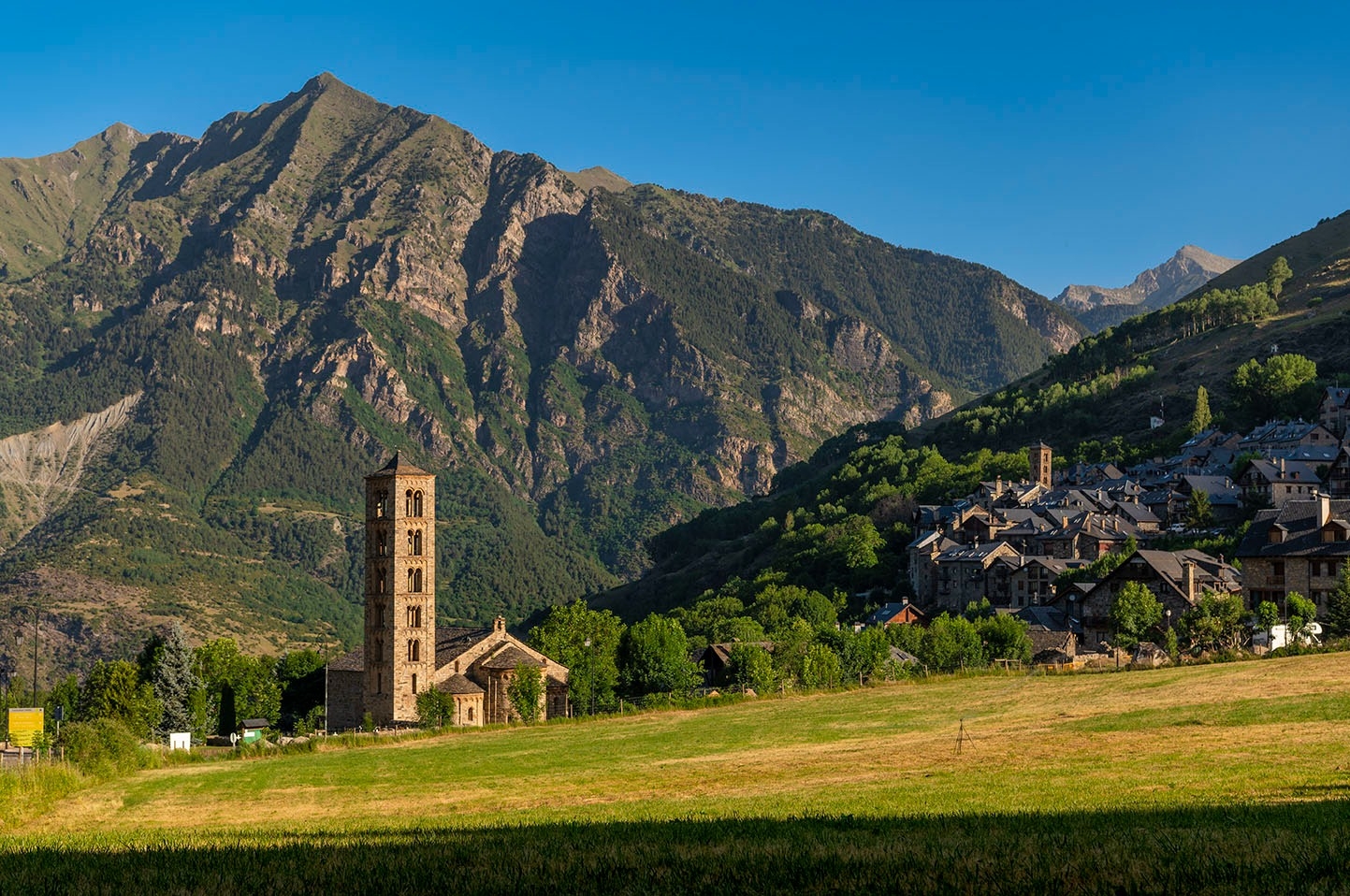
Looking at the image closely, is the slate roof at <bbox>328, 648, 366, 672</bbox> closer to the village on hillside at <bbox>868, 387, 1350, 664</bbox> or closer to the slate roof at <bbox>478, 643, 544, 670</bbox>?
the slate roof at <bbox>478, 643, 544, 670</bbox>

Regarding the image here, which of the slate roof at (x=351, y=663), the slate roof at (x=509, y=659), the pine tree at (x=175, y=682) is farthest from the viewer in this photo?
the slate roof at (x=351, y=663)

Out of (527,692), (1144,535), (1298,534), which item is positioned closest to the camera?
(527,692)

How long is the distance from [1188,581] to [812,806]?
3410 inches

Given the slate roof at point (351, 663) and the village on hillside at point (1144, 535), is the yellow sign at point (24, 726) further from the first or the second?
the village on hillside at point (1144, 535)

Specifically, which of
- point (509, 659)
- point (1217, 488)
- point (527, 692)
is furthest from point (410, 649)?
point (1217, 488)

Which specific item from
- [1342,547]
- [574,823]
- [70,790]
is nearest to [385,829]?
[574,823]

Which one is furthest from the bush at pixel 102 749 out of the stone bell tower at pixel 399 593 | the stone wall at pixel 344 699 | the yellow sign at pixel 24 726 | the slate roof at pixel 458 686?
the stone wall at pixel 344 699

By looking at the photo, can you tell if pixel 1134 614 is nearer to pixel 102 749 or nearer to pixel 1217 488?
pixel 1217 488

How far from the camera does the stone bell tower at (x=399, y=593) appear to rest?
115 metres

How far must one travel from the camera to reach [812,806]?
34.6m

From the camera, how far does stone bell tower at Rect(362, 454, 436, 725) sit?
115 m

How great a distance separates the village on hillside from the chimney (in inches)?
4.6

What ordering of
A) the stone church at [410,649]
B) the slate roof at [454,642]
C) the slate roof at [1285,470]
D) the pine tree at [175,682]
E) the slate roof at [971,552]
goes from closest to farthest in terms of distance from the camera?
1. the stone church at [410,649]
2. the slate roof at [454,642]
3. the pine tree at [175,682]
4. the slate roof at [1285,470]
5. the slate roof at [971,552]

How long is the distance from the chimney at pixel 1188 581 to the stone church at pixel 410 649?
48.8 metres
